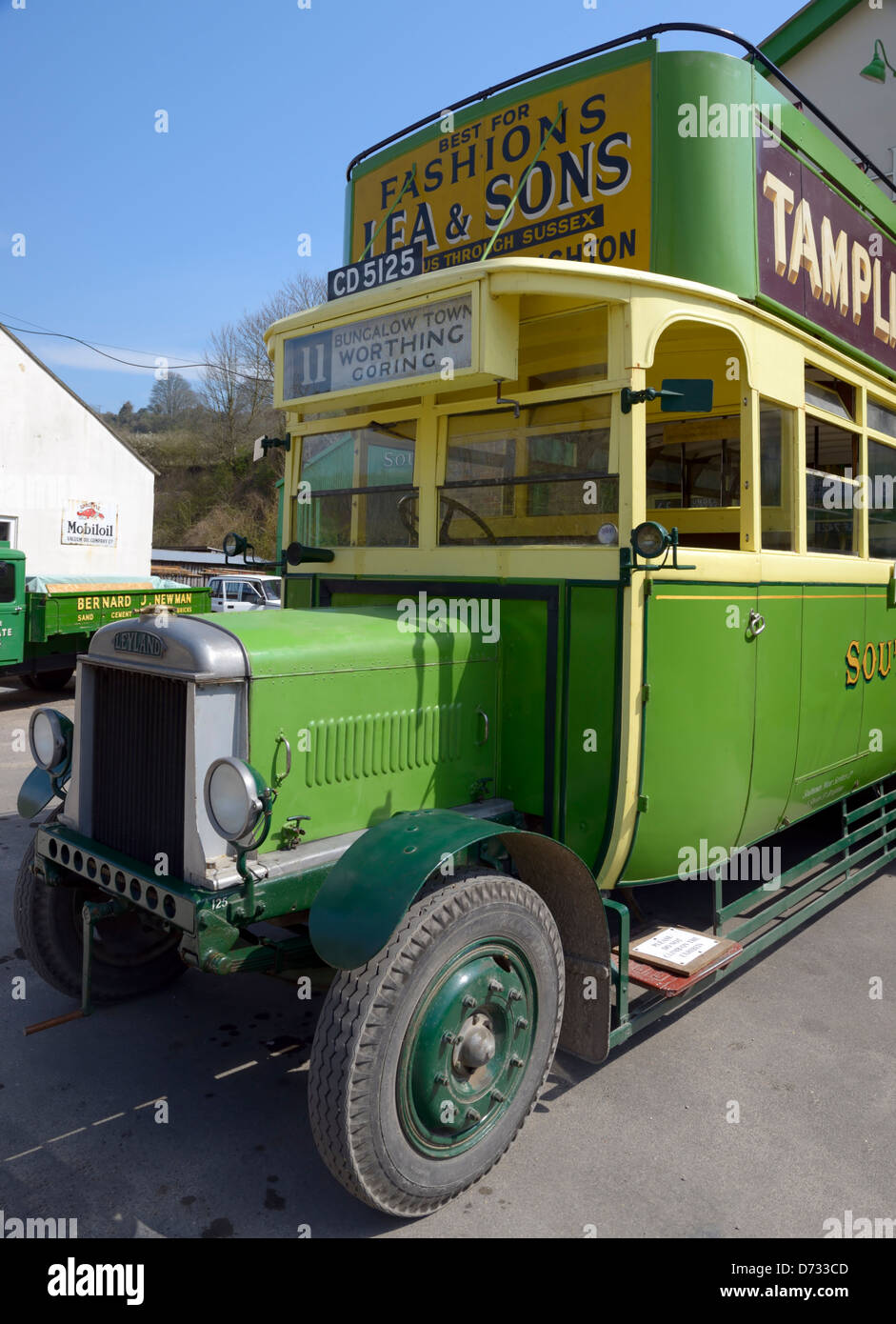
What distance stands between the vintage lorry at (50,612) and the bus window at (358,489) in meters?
7.45

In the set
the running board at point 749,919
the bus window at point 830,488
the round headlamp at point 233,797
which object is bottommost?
the running board at point 749,919

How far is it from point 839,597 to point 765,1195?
9.96ft

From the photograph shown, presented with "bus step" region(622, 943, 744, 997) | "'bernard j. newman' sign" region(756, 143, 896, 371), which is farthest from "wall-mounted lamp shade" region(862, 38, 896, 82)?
"bus step" region(622, 943, 744, 997)

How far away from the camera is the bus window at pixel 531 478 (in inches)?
142

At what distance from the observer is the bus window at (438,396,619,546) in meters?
3.60

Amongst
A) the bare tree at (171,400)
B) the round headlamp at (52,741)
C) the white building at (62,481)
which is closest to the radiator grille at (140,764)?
the round headlamp at (52,741)

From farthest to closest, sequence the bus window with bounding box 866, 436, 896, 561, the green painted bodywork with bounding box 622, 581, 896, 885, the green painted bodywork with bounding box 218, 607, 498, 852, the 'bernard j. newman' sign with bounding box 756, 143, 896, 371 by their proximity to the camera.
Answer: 1. the bus window with bounding box 866, 436, 896, 561
2. the 'bernard j. newman' sign with bounding box 756, 143, 896, 371
3. the green painted bodywork with bounding box 622, 581, 896, 885
4. the green painted bodywork with bounding box 218, 607, 498, 852

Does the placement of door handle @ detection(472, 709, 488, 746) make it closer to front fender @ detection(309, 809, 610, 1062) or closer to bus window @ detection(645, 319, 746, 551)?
front fender @ detection(309, 809, 610, 1062)

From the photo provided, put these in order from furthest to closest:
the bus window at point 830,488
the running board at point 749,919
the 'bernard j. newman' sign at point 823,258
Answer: the bus window at point 830,488 → the 'bernard j. newman' sign at point 823,258 → the running board at point 749,919

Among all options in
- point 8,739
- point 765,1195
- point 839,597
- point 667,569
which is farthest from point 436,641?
point 8,739

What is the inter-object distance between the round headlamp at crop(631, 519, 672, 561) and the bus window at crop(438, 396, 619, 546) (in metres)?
0.24

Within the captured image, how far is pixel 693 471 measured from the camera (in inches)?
227
